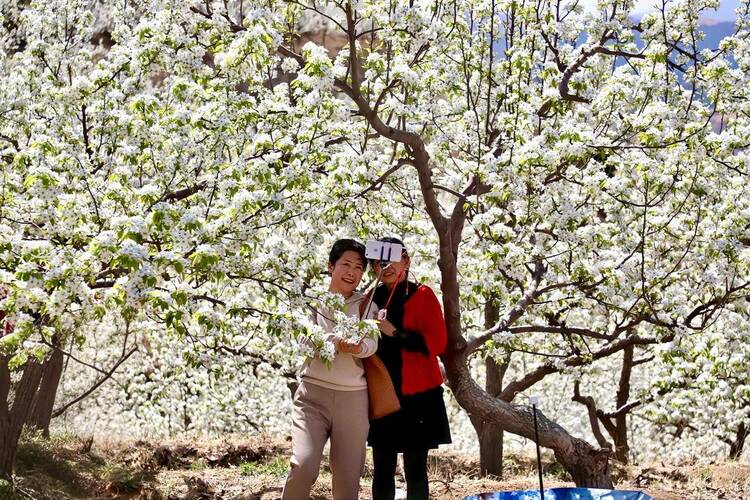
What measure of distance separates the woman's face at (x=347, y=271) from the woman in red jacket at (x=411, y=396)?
0.34 m

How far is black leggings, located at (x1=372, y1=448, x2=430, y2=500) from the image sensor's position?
5691 mm

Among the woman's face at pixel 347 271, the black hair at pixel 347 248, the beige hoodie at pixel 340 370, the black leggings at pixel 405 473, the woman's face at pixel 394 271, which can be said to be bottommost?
the black leggings at pixel 405 473

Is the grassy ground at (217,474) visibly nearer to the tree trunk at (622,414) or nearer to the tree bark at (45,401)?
the tree bark at (45,401)

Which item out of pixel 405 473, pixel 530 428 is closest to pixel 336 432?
pixel 405 473

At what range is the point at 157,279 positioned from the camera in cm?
466

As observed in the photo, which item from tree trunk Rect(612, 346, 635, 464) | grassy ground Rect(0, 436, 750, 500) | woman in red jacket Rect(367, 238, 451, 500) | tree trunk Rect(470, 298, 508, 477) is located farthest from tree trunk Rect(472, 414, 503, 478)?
woman in red jacket Rect(367, 238, 451, 500)

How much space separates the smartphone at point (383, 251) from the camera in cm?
510

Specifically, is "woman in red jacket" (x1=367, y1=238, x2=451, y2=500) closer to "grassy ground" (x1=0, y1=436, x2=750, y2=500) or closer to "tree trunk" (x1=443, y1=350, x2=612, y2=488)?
"tree trunk" (x1=443, y1=350, x2=612, y2=488)

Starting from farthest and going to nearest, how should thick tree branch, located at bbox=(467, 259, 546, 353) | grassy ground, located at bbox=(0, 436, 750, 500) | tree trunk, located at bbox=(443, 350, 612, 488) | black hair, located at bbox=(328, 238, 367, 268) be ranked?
grassy ground, located at bbox=(0, 436, 750, 500) < thick tree branch, located at bbox=(467, 259, 546, 353) < tree trunk, located at bbox=(443, 350, 612, 488) < black hair, located at bbox=(328, 238, 367, 268)

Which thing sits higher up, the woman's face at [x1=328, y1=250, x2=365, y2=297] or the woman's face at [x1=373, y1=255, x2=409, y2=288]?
the woman's face at [x1=373, y1=255, x2=409, y2=288]

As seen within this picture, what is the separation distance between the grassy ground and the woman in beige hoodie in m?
3.05

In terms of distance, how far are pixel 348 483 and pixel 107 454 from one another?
6.53 meters

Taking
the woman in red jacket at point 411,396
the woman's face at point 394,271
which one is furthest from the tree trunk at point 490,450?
the woman's face at point 394,271

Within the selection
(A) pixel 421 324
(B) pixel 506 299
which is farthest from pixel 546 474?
(A) pixel 421 324
